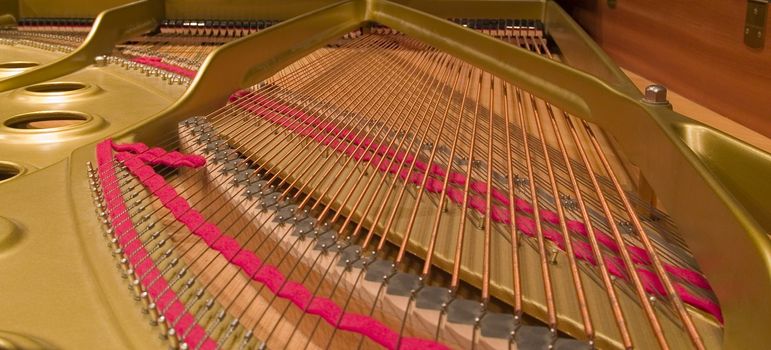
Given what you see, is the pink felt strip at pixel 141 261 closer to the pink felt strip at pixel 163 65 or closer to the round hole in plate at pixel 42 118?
the round hole in plate at pixel 42 118

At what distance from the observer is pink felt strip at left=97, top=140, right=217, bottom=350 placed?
1.08 meters

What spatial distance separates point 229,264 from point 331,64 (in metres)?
1.65

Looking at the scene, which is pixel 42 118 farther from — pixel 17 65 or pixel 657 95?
pixel 657 95

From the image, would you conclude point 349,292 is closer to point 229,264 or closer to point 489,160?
point 229,264

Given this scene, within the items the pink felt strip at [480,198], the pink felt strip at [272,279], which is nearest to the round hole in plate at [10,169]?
the pink felt strip at [272,279]

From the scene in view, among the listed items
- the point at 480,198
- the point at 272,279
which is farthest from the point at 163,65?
the point at 272,279

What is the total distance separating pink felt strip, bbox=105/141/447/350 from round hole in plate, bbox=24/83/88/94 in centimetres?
104

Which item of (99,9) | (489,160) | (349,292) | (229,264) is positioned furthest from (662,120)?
(99,9)

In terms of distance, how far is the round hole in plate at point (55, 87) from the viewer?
2.56m

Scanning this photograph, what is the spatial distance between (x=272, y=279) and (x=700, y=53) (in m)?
1.59

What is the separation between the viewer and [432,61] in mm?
2918

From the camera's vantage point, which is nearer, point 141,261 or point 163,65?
point 141,261

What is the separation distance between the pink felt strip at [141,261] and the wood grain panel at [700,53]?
1529mm

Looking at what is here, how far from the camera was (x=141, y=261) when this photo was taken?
129 centimetres
